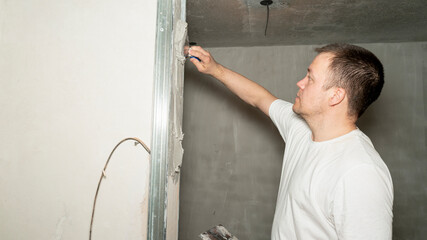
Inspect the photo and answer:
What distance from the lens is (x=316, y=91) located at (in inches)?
45.0

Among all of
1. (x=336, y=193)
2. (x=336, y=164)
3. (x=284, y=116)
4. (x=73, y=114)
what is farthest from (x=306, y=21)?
(x=73, y=114)

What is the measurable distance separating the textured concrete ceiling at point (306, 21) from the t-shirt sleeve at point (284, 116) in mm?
970

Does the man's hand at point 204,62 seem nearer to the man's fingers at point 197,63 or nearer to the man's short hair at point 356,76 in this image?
the man's fingers at point 197,63

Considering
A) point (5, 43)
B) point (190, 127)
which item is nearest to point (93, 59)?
point (5, 43)

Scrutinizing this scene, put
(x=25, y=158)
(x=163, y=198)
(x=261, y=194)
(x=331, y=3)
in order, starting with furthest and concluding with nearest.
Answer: (x=261, y=194) → (x=331, y=3) → (x=25, y=158) → (x=163, y=198)

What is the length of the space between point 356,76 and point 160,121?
0.82 m

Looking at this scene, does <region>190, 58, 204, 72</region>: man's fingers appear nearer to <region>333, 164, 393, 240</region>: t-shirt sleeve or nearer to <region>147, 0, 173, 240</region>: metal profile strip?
<region>147, 0, 173, 240</region>: metal profile strip

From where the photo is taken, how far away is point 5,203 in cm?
106

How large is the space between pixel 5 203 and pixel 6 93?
456 mm

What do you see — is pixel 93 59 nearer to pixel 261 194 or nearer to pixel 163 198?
pixel 163 198

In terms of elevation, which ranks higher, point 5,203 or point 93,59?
point 93,59

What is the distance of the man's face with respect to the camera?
113 centimetres

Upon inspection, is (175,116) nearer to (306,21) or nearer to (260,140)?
(306,21)

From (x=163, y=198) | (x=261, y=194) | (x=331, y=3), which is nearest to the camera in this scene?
(x=163, y=198)
